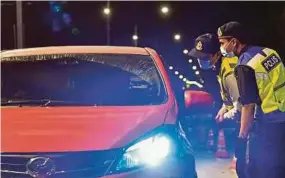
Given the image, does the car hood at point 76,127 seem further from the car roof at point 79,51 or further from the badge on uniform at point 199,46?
the badge on uniform at point 199,46

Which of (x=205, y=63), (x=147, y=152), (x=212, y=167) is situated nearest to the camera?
(x=147, y=152)

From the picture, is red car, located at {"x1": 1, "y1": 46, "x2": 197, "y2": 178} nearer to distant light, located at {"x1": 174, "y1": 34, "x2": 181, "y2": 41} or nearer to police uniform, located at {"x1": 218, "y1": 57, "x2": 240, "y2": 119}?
police uniform, located at {"x1": 218, "y1": 57, "x2": 240, "y2": 119}

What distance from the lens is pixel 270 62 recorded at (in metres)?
4.95

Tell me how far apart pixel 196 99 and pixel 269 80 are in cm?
63

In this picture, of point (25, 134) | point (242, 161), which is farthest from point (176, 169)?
point (242, 161)

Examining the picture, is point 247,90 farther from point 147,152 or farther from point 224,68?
point 147,152

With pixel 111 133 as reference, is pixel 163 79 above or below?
above

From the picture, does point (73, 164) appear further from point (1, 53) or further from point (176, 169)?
point (1, 53)

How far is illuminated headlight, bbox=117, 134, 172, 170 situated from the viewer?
3.58m

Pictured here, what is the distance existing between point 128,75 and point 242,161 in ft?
4.60

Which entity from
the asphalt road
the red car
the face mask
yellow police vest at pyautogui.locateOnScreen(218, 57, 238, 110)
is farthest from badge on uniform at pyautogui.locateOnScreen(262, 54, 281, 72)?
the asphalt road

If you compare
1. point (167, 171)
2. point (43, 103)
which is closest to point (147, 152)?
point (167, 171)

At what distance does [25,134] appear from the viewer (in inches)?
143

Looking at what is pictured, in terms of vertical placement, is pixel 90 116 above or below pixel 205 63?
below
